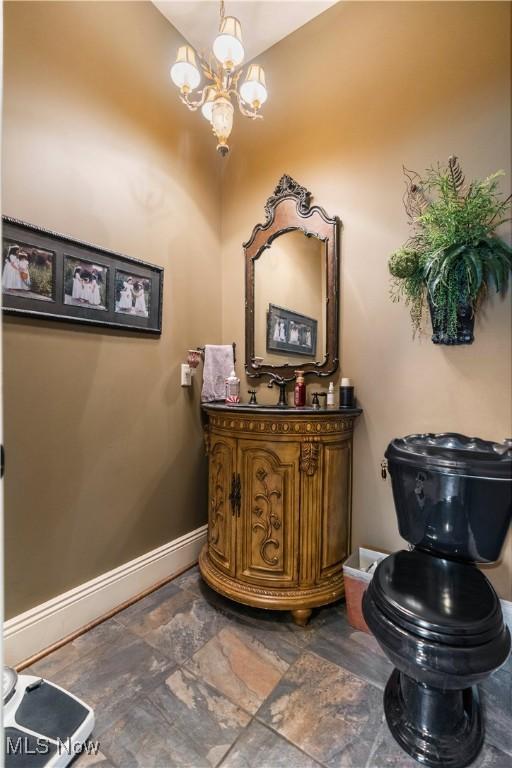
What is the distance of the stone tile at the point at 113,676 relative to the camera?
1.17 metres

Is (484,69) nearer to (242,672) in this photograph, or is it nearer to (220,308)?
(220,308)

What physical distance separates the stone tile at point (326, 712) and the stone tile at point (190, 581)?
68cm

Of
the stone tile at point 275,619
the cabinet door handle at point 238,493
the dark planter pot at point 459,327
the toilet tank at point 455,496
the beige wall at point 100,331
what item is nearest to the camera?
the toilet tank at point 455,496

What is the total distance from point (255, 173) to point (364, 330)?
1.21 metres

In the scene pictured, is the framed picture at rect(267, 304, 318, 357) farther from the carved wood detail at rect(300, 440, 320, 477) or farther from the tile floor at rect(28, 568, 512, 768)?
the tile floor at rect(28, 568, 512, 768)

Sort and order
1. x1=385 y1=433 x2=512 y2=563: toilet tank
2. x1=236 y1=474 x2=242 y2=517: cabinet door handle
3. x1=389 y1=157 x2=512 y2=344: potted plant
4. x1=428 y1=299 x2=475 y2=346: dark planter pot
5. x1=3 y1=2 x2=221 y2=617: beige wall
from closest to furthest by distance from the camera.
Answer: x1=385 y1=433 x2=512 y2=563: toilet tank
x1=389 y1=157 x2=512 y2=344: potted plant
x1=428 y1=299 x2=475 y2=346: dark planter pot
x1=3 y1=2 x2=221 y2=617: beige wall
x1=236 y1=474 x2=242 y2=517: cabinet door handle

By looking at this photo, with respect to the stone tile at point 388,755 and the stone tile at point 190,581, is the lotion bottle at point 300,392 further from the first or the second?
the stone tile at point 388,755

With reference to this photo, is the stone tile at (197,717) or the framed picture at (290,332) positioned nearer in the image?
the stone tile at (197,717)

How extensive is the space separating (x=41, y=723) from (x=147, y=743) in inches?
13.1

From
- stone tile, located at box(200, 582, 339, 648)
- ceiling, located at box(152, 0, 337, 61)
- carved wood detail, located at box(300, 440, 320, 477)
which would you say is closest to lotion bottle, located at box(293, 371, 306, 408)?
carved wood detail, located at box(300, 440, 320, 477)

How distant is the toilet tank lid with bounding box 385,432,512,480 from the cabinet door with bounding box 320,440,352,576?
39 centimetres

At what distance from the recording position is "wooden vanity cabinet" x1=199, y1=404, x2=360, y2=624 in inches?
60.4

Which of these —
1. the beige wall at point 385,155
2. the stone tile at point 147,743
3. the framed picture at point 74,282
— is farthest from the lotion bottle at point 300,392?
the stone tile at point 147,743

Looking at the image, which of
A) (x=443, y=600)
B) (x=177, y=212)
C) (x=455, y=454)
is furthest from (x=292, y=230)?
(x=443, y=600)
